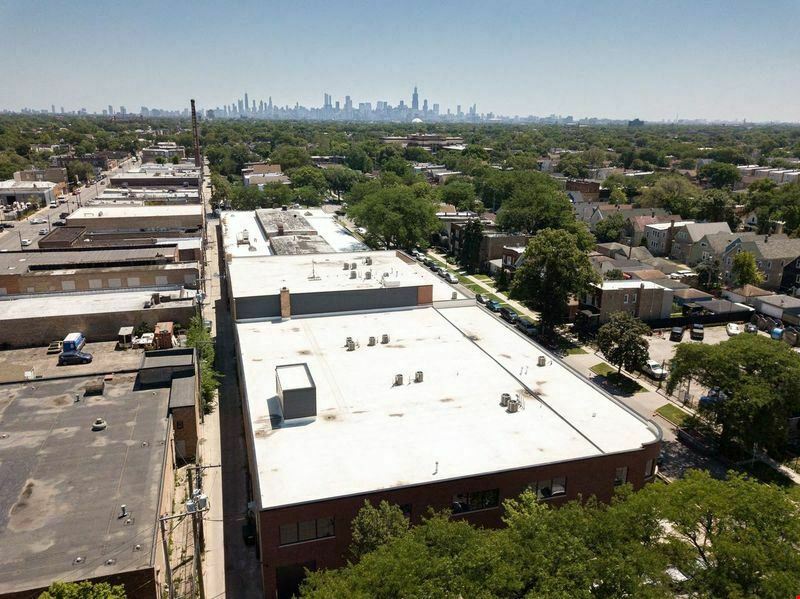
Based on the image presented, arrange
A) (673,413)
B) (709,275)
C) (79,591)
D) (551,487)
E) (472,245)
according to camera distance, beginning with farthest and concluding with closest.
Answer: (472,245), (709,275), (673,413), (551,487), (79,591)

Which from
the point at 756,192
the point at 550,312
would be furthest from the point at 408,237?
the point at 756,192

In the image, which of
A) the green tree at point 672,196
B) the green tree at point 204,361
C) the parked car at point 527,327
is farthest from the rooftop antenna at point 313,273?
the green tree at point 672,196

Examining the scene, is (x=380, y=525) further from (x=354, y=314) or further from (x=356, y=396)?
(x=354, y=314)

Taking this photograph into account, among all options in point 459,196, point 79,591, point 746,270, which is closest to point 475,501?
point 79,591

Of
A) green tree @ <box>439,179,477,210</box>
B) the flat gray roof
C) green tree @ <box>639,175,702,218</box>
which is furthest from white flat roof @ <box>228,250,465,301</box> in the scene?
green tree @ <box>639,175,702,218</box>

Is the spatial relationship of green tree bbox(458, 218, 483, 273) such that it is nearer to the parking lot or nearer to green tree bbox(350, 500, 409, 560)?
the parking lot

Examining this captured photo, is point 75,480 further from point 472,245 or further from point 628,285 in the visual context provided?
point 472,245
